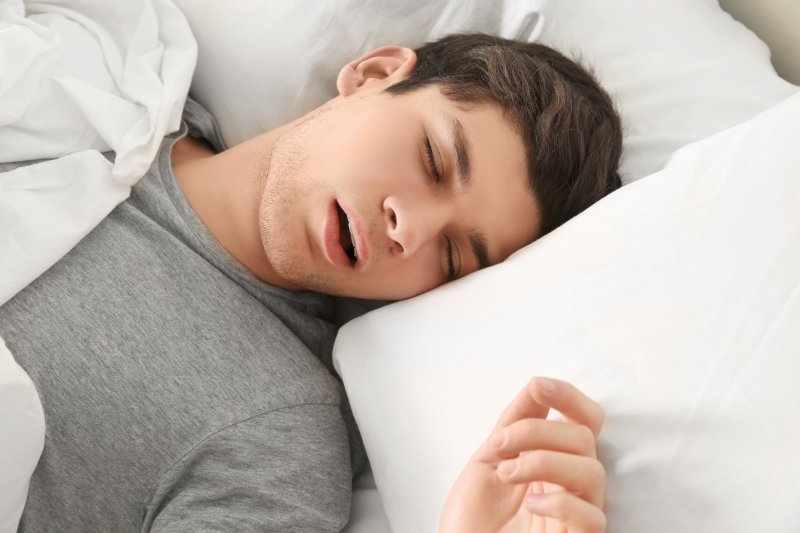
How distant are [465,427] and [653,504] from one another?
234 mm

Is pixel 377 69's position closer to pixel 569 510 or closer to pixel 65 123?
pixel 65 123

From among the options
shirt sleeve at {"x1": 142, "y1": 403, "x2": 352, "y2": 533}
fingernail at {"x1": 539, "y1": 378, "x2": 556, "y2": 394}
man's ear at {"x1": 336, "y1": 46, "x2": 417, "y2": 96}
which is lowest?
shirt sleeve at {"x1": 142, "y1": 403, "x2": 352, "y2": 533}

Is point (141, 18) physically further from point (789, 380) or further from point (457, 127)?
point (789, 380)

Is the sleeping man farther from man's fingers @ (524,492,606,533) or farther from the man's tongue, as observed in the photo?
man's fingers @ (524,492,606,533)

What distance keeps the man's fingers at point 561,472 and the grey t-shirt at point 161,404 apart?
1.47 feet

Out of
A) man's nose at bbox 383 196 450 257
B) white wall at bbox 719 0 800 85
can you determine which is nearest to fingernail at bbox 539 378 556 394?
man's nose at bbox 383 196 450 257

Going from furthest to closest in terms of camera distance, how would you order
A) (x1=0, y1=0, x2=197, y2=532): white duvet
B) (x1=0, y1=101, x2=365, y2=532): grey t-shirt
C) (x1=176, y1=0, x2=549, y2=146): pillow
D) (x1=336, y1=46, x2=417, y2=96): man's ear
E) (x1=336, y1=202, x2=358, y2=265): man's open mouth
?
(x1=176, y1=0, x2=549, y2=146): pillow, (x1=336, y1=46, x2=417, y2=96): man's ear, (x1=336, y1=202, x2=358, y2=265): man's open mouth, (x1=0, y1=101, x2=365, y2=532): grey t-shirt, (x1=0, y1=0, x2=197, y2=532): white duvet

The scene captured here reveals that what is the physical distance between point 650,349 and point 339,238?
0.49 m

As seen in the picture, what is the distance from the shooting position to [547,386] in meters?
0.76

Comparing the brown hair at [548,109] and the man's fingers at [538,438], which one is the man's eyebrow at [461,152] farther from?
the man's fingers at [538,438]

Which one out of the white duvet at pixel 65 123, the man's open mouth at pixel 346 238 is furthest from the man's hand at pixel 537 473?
the white duvet at pixel 65 123

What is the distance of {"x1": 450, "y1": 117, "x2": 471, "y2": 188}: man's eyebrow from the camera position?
1.07 m

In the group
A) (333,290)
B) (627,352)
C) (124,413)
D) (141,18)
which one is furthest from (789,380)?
(141,18)

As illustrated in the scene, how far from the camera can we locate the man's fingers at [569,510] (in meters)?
0.72
